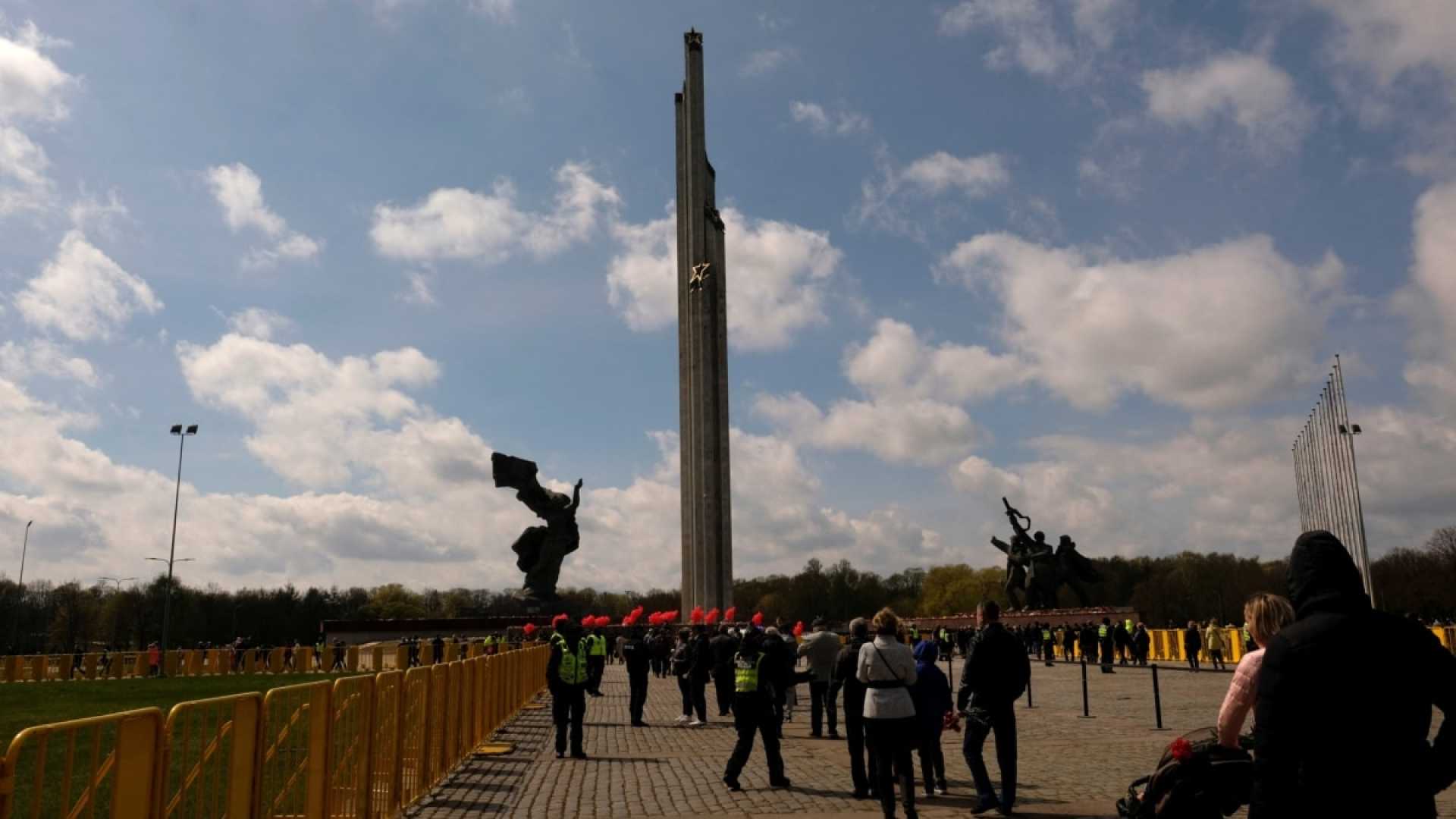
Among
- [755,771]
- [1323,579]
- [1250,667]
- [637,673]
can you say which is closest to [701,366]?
[637,673]

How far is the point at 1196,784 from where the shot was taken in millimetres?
4562

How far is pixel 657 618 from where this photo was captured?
3136cm

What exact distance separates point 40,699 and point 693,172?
30.7 metres

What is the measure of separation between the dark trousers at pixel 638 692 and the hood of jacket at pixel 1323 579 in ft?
49.1

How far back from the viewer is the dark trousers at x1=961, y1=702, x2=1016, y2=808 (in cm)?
828

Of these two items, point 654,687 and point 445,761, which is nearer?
point 445,761

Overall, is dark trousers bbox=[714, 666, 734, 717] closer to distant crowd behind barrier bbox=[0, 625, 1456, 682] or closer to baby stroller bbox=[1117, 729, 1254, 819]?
baby stroller bbox=[1117, 729, 1254, 819]

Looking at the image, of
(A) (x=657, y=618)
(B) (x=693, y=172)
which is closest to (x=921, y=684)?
(A) (x=657, y=618)

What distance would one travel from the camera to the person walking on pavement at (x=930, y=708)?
9.17 metres

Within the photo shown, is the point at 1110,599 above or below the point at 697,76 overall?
below

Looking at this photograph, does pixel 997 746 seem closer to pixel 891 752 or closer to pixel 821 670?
pixel 891 752

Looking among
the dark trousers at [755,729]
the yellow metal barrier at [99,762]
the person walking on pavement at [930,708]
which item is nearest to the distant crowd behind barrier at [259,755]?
the yellow metal barrier at [99,762]

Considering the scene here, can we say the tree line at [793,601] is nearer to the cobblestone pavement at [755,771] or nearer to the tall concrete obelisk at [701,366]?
the tall concrete obelisk at [701,366]

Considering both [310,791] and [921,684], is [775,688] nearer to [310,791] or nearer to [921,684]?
[921,684]
